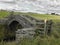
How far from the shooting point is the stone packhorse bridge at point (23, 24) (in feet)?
125

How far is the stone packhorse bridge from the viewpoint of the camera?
38.1 metres

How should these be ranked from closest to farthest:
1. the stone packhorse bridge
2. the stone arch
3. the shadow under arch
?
the stone packhorse bridge < the stone arch < the shadow under arch

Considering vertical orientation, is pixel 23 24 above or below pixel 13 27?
above

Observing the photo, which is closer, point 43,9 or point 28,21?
point 28,21

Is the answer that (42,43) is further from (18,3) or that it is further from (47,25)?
(18,3)

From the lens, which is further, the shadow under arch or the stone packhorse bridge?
the shadow under arch

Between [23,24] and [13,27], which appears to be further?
[13,27]

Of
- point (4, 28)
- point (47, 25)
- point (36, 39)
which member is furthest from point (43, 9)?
point (36, 39)

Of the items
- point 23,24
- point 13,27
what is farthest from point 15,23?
point 23,24

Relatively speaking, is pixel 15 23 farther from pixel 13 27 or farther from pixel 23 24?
pixel 23 24

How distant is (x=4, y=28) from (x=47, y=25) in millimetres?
8098

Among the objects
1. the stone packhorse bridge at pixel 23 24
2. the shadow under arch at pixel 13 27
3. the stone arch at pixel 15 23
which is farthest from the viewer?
the shadow under arch at pixel 13 27

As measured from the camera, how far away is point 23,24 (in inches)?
1683

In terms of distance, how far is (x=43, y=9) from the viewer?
2687 inches
